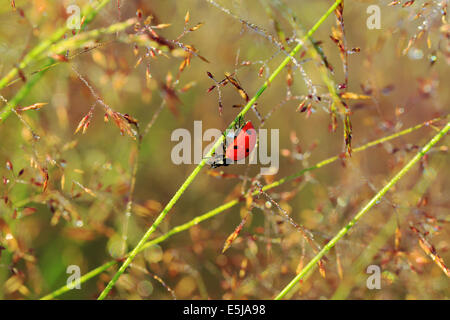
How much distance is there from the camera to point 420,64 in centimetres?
222

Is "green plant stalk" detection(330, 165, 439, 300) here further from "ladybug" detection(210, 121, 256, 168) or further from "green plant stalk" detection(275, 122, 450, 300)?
"ladybug" detection(210, 121, 256, 168)

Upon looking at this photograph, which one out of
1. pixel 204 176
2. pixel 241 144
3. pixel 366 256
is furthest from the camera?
pixel 204 176

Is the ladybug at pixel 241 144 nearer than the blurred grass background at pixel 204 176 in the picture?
Yes

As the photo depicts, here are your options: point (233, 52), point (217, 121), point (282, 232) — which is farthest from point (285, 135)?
point (282, 232)

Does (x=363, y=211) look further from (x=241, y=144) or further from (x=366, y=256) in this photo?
(x=366, y=256)

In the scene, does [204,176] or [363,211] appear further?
[204,176]

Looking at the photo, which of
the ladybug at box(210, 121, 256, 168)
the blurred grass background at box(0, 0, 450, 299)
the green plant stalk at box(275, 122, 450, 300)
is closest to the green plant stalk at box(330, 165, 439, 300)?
the blurred grass background at box(0, 0, 450, 299)

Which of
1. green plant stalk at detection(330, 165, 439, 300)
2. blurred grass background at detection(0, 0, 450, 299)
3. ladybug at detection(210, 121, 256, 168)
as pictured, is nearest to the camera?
ladybug at detection(210, 121, 256, 168)

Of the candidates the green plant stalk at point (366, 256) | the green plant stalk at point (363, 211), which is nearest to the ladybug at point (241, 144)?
the green plant stalk at point (363, 211)

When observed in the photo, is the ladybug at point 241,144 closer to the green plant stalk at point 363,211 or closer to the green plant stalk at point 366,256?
the green plant stalk at point 363,211

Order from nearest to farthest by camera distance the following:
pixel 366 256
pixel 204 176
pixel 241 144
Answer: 1. pixel 241 144
2. pixel 366 256
3. pixel 204 176

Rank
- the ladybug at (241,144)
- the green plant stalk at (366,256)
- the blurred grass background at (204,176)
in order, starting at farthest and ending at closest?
1. the green plant stalk at (366,256)
2. the blurred grass background at (204,176)
3. the ladybug at (241,144)

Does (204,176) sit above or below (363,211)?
above

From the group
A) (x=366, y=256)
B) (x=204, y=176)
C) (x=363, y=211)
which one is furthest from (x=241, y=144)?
(x=204, y=176)
